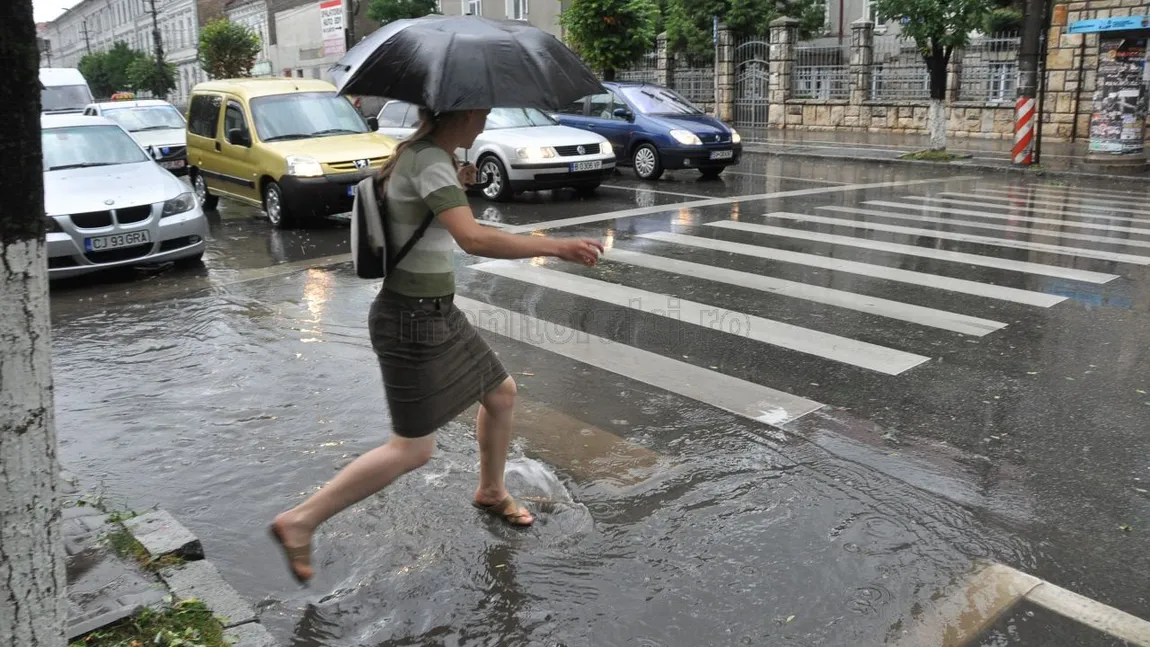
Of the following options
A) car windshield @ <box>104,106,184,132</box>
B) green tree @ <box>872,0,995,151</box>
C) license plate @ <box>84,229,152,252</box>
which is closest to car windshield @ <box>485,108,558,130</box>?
license plate @ <box>84,229,152,252</box>

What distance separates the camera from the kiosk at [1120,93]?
1780cm

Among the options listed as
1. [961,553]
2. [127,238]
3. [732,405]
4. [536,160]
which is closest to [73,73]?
[536,160]

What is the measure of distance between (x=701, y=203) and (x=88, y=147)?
8054mm

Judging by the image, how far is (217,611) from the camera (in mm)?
3201

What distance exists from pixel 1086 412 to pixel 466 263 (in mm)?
5974

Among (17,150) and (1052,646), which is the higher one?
(17,150)

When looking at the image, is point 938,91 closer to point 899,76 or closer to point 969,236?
point 899,76

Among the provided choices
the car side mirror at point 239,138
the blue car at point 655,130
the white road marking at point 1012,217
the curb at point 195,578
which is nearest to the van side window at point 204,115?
the car side mirror at point 239,138

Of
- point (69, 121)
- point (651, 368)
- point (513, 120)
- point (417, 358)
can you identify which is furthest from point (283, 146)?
point (417, 358)

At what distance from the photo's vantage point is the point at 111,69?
81.8 metres

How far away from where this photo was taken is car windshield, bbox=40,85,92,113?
934 inches

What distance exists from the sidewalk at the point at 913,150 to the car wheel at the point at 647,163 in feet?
20.8

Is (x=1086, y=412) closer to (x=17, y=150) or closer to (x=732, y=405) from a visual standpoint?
(x=732, y=405)

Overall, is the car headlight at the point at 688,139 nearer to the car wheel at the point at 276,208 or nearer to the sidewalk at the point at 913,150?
the sidewalk at the point at 913,150
